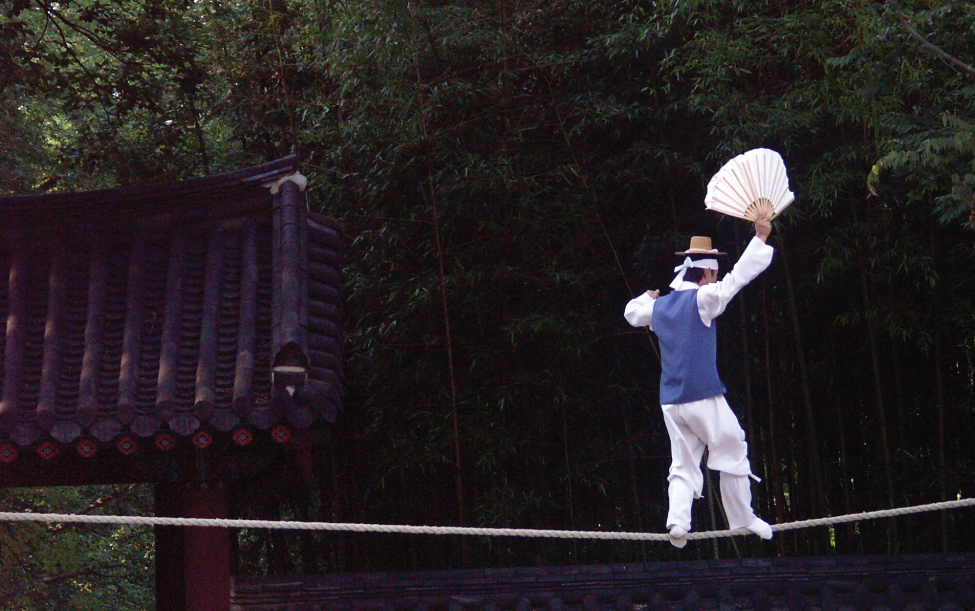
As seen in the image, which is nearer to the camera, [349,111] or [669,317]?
[669,317]

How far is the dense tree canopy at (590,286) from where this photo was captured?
18.5 feet

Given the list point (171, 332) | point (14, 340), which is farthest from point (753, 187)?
point (14, 340)

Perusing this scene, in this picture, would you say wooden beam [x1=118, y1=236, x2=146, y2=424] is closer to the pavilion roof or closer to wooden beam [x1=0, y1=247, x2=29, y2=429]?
wooden beam [x1=0, y1=247, x2=29, y2=429]

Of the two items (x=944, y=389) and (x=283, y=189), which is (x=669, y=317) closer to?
(x=283, y=189)

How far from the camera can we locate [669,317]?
11.3 feet

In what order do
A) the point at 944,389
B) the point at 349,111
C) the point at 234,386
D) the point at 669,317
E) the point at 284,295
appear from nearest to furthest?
the point at 669,317
the point at 234,386
the point at 284,295
the point at 944,389
the point at 349,111

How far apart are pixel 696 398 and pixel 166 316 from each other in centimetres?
246

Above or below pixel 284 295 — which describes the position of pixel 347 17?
above

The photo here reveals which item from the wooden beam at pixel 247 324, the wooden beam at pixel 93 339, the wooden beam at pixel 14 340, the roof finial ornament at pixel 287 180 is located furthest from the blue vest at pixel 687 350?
the wooden beam at pixel 14 340

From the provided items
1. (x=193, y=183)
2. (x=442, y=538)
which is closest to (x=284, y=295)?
(x=193, y=183)

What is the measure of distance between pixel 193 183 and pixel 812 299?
149 inches

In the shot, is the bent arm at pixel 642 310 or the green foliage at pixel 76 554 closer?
the bent arm at pixel 642 310

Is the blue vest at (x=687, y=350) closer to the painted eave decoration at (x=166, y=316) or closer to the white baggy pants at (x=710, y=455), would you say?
the white baggy pants at (x=710, y=455)

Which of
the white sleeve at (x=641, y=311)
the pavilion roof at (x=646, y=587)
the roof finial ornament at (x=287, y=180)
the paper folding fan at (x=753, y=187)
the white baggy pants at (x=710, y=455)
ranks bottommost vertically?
the pavilion roof at (x=646, y=587)
